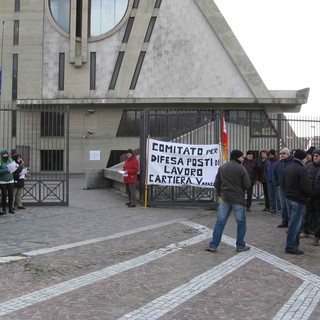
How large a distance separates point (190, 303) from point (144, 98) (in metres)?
29.7

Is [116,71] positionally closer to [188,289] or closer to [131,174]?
[131,174]

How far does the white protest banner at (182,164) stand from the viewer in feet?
42.4

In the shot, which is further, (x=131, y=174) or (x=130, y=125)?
(x=130, y=125)

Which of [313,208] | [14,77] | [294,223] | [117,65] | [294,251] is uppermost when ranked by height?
[117,65]

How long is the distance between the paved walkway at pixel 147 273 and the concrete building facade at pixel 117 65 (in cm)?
2455

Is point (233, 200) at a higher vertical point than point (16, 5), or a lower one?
lower

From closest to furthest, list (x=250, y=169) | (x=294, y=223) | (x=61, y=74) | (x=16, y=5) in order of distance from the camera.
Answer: (x=294, y=223), (x=250, y=169), (x=61, y=74), (x=16, y=5)

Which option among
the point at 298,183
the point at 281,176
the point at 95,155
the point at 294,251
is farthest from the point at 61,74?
the point at 294,251

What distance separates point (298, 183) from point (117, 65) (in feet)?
95.0

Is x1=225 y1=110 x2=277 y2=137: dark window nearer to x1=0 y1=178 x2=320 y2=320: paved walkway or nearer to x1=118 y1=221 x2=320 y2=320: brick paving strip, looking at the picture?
x1=0 y1=178 x2=320 y2=320: paved walkway

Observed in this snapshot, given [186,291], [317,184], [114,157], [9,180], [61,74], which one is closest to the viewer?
[186,291]

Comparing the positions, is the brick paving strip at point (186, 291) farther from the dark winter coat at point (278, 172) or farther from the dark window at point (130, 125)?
the dark window at point (130, 125)

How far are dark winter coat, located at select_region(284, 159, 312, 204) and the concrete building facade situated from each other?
2625 cm

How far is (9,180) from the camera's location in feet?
38.4
